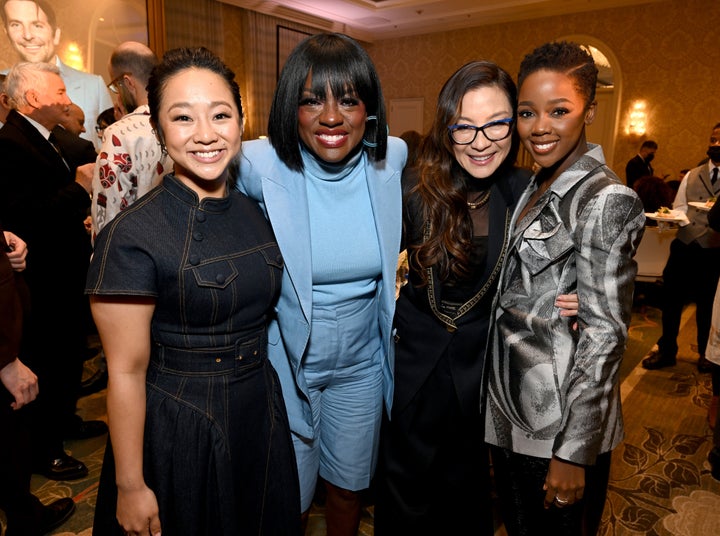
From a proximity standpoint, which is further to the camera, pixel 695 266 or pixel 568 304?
pixel 695 266

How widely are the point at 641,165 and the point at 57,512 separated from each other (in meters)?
7.94

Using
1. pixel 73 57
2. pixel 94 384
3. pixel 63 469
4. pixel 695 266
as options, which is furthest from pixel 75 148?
pixel 695 266

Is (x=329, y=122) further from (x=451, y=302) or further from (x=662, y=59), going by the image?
(x=662, y=59)

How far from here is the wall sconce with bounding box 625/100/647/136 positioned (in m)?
8.23

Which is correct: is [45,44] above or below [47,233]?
above

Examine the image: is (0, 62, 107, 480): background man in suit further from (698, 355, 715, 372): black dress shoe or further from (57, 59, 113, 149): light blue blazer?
(698, 355, 715, 372): black dress shoe

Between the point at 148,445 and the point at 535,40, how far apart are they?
31.9ft

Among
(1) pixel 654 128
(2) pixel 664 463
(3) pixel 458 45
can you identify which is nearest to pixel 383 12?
(3) pixel 458 45

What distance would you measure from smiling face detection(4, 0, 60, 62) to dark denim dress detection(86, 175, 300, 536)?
5.31 metres

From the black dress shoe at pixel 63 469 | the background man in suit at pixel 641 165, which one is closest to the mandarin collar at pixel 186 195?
the black dress shoe at pixel 63 469

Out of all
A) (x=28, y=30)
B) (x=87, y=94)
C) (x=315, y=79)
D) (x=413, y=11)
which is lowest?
(x=315, y=79)

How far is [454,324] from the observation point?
1.63 m

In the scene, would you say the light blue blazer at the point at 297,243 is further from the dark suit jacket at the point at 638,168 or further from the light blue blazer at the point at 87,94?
the dark suit jacket at the point at 638,168

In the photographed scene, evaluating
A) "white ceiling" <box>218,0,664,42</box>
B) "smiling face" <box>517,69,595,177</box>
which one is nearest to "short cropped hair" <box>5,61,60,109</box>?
"smiling face" <box>517,69,595,177</box>
